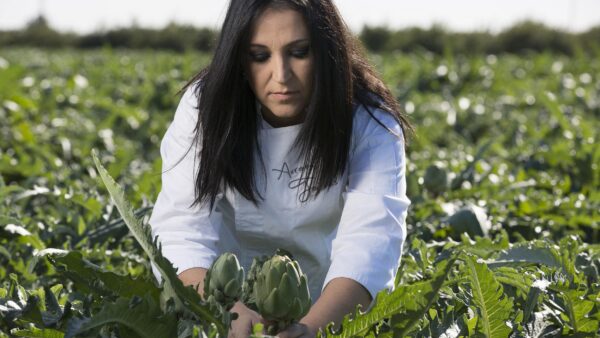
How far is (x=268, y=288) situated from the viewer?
1.62 m

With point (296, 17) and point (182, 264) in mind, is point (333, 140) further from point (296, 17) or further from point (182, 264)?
point (182, 264)

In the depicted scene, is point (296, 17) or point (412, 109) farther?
point (412, 109)

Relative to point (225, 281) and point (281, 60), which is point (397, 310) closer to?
point (225, 281)

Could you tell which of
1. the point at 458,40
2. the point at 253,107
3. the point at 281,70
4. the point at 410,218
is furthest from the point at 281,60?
the point at 458,40

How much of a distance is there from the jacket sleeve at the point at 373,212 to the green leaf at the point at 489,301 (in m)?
0.33

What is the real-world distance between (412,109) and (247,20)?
14.3 feet

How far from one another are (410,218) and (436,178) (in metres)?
0.46

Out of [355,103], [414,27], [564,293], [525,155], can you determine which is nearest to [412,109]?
[525,155]

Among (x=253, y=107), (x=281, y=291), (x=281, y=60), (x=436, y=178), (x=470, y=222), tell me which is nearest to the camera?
(x=281, y=291)

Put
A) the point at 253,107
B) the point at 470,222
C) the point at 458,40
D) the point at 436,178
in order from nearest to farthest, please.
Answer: the point at 253,107
the point at 470,222
the point at 436,178
the point at 458,40

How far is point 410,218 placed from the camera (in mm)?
3379

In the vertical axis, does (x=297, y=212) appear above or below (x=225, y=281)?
below

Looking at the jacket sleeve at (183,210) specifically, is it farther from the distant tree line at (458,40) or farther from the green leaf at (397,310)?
the distant tree line at (458,40)

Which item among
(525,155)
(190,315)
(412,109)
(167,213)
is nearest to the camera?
(190,315)
